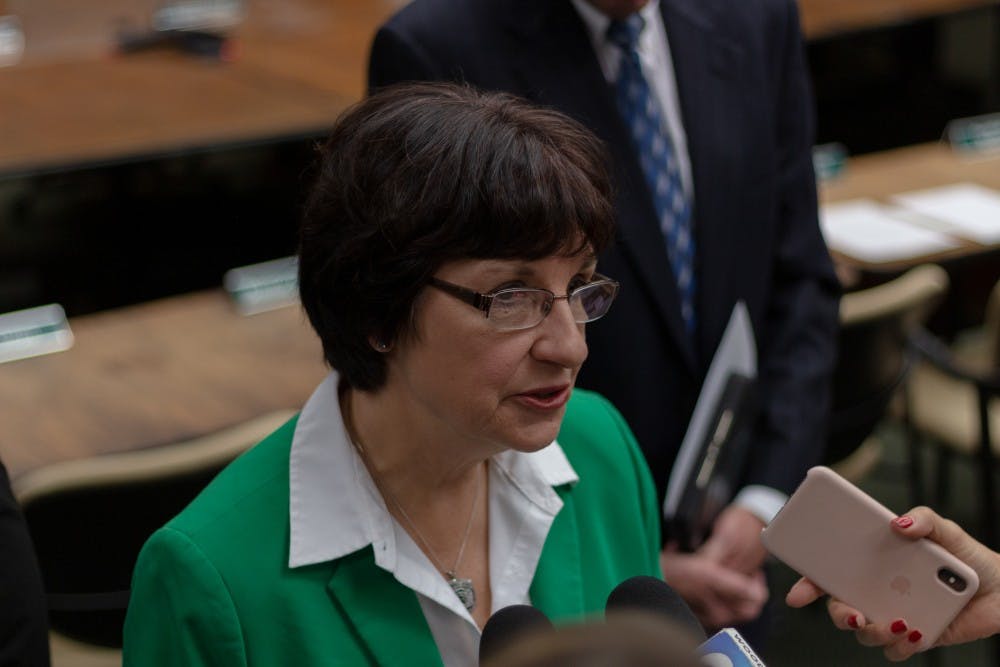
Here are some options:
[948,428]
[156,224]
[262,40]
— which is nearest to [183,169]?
[156,224]

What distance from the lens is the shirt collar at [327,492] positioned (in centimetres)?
149

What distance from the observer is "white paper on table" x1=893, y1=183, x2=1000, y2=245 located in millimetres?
3840

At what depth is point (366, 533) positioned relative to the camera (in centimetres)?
151

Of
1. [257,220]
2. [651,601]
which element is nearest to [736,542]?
[651,601]

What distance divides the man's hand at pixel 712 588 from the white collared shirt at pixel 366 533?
55cm

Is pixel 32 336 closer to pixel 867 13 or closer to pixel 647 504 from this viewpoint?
pixel 647 504

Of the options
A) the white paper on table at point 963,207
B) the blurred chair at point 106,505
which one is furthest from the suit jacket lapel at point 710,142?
the white paper on table at point 963,207

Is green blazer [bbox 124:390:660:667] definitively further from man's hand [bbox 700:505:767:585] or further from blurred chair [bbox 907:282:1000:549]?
blurred chair [bbox 907:282:1000:549]

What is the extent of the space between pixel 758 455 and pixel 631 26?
0.73 m

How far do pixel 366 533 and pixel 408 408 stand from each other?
142mm

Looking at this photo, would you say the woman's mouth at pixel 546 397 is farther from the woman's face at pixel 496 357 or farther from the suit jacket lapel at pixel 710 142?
the suit jacket lapel at pixel 710 142

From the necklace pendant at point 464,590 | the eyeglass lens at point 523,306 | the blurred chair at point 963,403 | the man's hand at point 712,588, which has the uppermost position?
the eyeglass lens at point 523,306

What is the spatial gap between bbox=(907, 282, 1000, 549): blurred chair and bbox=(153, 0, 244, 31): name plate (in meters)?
3.23

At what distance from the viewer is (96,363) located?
11.0 ft
